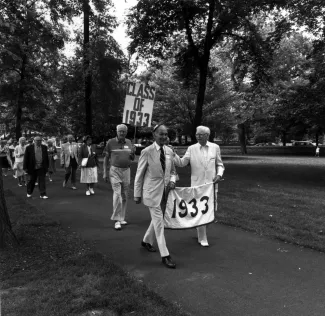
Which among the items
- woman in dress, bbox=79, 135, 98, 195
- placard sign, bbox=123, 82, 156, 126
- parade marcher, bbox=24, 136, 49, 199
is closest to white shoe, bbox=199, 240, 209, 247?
placard sign, bbox=123, 82, 156, 126

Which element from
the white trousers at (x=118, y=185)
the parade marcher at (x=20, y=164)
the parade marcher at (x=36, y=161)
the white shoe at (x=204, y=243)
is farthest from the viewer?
the parade marcher at (x=20, y=164)

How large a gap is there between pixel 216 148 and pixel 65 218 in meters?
3.82

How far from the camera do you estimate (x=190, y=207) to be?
5285mm

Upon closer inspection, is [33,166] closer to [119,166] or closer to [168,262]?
[119,166]

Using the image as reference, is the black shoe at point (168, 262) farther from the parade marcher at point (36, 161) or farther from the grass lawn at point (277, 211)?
the parade marcher at point (36, 161)

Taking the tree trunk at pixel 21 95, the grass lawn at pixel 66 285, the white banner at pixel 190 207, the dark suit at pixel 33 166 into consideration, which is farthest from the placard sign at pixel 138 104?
the tree trunk at pixel 21 95

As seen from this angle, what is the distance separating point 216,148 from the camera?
5.51 meters


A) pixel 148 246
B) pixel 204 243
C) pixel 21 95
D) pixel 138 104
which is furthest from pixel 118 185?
pixel 21 95

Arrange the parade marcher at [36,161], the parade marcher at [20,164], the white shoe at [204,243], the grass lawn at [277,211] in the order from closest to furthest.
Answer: the white shoe at [204,243]
the grass lawn at [277,211]
the parade marcher at [36,161]
the parade marcher at [20,164]

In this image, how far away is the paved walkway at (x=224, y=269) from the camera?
346 cm

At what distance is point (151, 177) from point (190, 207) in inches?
37.8

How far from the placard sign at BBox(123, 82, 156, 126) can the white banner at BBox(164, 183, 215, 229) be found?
328cm

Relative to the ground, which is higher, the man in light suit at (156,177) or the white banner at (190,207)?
the man in light suit at (156,177)

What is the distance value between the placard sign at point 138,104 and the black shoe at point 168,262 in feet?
14.1
